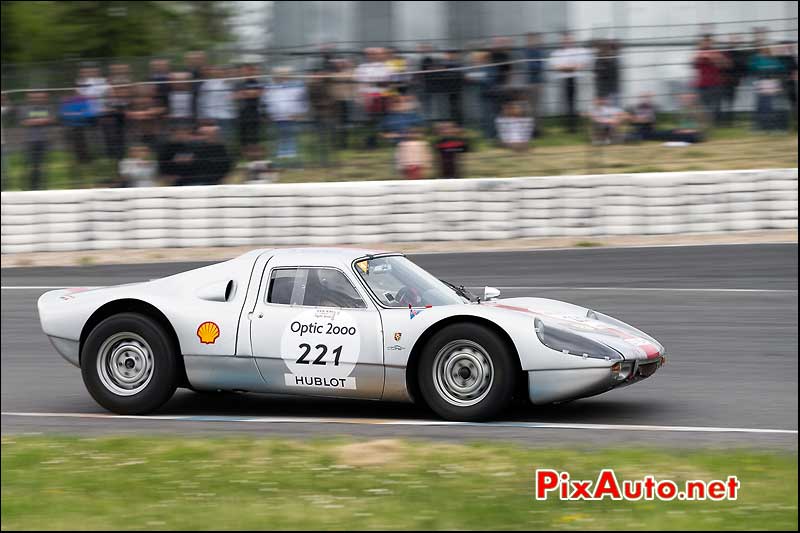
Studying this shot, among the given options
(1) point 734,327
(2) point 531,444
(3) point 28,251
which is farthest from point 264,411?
(3) point 28,251

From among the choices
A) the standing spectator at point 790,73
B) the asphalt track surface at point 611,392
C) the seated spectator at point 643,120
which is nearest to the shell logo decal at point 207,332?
the asphalt track surface at point 611,392

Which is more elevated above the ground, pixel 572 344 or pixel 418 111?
pixel 418 111

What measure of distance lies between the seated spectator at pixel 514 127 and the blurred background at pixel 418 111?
0.02 meters

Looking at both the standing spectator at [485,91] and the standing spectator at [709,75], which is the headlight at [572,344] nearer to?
the standing spectator at [485,91]

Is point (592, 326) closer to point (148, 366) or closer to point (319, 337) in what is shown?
point (319, 337)

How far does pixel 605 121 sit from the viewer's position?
13.8 metres

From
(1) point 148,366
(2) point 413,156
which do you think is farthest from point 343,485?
(2) point 413,156

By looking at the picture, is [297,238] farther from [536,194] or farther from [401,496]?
[401,496]

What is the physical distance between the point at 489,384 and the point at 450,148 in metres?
7.73

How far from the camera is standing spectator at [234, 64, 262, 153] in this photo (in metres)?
13.8

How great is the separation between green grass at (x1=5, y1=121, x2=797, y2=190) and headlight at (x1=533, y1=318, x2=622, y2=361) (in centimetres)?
732

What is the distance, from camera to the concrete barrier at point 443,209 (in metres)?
13.5

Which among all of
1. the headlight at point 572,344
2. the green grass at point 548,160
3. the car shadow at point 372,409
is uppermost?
the green grass at point 548,160

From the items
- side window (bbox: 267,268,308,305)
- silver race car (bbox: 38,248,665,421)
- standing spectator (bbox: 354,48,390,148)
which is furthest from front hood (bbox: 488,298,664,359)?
standing spectator (bbox: 354,48,390,148)
